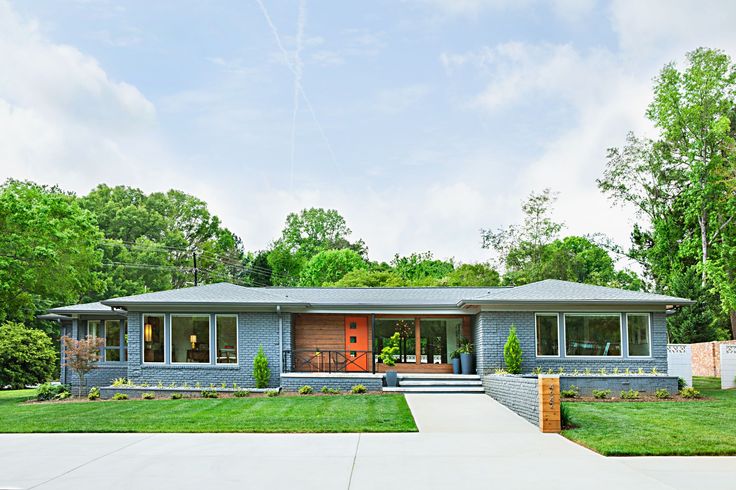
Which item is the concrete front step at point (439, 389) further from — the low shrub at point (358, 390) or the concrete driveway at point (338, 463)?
the concrete driveway at point (338, 463)

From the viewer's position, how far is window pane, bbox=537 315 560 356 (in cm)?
1983

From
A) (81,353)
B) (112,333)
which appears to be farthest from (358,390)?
(112,333)

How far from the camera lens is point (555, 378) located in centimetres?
1239

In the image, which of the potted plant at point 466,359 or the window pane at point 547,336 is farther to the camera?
the potted plant at point 466,359

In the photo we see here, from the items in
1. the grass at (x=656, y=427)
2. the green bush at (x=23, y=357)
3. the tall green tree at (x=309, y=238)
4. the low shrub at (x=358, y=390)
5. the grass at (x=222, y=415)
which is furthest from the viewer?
the tall green tree at (x=309, y=238)

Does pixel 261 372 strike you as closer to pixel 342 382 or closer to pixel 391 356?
pixel 342 382

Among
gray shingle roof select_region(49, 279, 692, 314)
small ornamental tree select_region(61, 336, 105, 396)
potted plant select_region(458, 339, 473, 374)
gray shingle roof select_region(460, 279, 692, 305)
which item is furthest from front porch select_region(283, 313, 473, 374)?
small ornamental tree select_region(61, 336, 105, 396)

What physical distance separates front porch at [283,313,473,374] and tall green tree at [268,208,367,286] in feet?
131

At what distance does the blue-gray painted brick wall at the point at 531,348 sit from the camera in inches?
768

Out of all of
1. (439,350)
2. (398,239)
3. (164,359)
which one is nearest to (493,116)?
(439,350)

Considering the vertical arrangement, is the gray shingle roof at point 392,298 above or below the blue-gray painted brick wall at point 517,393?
above

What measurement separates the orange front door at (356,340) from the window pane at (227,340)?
3702 millimetres

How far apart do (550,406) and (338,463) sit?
15.1 ft

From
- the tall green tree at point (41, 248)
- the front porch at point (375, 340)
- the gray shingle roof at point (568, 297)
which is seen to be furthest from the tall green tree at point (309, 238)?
the gray shingle roof at point (568, 297)
